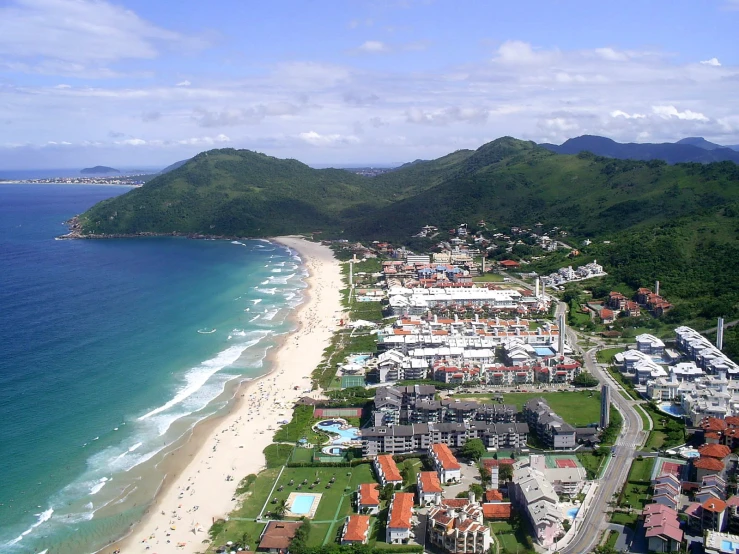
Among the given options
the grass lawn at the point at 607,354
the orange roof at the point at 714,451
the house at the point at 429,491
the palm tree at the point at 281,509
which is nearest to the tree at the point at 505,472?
the house at the point at 429,491

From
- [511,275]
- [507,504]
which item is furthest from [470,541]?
[511,275]

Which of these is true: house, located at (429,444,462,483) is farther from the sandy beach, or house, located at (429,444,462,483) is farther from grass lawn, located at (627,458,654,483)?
the sandy beach

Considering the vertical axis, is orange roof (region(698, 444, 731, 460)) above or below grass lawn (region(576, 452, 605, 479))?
above

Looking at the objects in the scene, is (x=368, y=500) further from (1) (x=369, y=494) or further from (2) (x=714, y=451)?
(2) (x=714, y=451)

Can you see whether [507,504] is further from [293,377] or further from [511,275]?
[511,275]

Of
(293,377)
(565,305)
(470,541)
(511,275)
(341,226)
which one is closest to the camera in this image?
(470,541)

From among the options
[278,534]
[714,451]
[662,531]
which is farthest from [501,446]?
[278,534]

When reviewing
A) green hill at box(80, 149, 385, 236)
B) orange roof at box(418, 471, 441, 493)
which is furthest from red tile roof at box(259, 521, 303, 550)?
green hill at box(80, 149, 385, 236)
